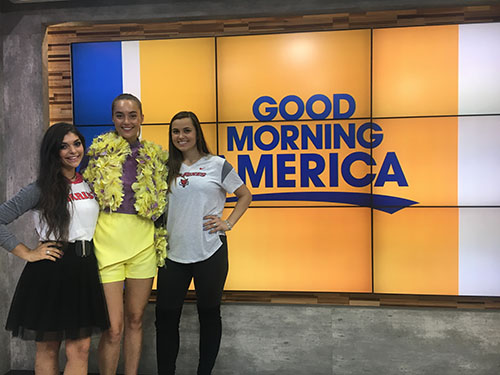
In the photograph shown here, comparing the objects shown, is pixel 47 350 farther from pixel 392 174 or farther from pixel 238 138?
pixel 392 174

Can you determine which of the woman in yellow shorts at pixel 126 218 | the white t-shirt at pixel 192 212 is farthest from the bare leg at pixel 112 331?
the white t-shirt at pixel 192 212

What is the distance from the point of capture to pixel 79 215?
6.74 feet

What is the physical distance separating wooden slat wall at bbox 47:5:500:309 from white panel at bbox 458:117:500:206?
698 millimetres

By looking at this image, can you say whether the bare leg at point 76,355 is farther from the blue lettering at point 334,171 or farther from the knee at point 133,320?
the blue lettering at point 334,171

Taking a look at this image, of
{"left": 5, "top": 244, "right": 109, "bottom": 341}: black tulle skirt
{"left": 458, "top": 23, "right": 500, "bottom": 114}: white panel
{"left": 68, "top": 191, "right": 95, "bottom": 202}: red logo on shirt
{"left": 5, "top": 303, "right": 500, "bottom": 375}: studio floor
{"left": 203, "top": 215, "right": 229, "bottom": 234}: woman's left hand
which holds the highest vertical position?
{"left": 458, "top": 23, "right": 500, "bottom": 114}: white panel

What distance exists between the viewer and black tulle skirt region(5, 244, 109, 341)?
6.49 ft

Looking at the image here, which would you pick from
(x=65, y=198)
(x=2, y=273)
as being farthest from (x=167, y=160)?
(x=2, y=273)

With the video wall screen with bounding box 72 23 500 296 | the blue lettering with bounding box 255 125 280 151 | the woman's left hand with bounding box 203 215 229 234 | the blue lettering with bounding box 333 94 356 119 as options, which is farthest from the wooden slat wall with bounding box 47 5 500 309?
the woman's left hand with bounding box 203 215 229 234

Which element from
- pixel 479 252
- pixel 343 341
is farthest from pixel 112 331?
pixel 479 252

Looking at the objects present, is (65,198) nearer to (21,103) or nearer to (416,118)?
(21,103)

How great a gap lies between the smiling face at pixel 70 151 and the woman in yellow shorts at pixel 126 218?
166mm

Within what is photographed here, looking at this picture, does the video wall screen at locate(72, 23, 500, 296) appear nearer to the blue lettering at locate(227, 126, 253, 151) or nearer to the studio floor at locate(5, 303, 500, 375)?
the blue lettering at locate(227, 126, 253, 151)

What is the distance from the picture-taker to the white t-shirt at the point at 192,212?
232 cm

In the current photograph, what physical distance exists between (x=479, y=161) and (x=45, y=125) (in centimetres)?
321
